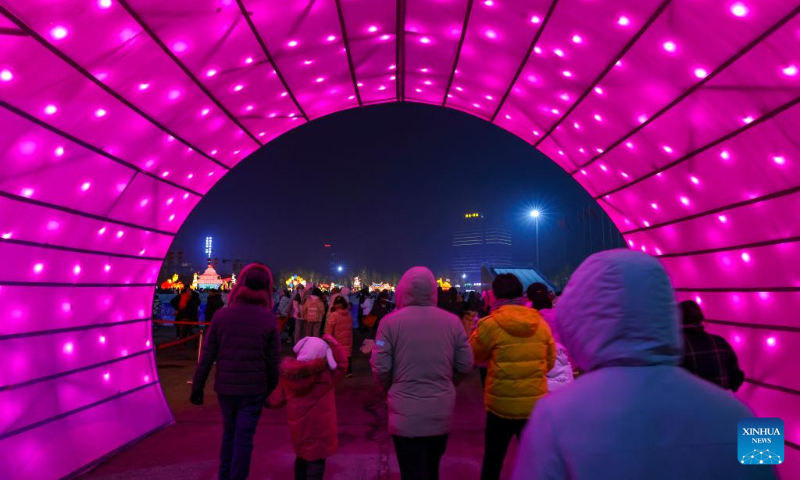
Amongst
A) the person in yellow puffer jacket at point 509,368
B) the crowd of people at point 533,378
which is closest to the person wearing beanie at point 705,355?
the crowd of people at point 533,378

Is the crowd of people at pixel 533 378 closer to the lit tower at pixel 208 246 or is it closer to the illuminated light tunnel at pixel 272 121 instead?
the illuminated light tunnel at pixel 272 121

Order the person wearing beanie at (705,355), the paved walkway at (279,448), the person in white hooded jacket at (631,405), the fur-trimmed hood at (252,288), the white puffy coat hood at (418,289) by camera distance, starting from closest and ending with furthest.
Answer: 1. the person in white hooded jacket at (631,405)
2. the white puffy coat hood at (418,289)
3. the person wearing beanie at (705,355)
4. the fur-trimmed hood at (252,288)
5. the paved walkway at (279,448)

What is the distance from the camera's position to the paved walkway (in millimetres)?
5367

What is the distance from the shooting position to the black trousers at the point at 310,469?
14.0 feet

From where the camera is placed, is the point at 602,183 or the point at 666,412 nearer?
the point at 666,412

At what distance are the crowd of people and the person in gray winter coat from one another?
0.4 inches

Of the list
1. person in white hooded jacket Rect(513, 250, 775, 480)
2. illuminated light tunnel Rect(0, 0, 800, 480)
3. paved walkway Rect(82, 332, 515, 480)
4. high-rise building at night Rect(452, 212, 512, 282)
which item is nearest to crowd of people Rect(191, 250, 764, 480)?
person in white hooded jacket Rect(513, 250, 775, 480)

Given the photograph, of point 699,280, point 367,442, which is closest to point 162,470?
point 367,442

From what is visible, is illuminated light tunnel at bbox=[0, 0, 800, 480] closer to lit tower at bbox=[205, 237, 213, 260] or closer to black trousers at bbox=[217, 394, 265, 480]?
black trousers at bbox=[217, 394, 265, 480]

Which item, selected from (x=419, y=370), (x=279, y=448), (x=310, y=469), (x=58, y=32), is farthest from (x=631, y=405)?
(x=279, y=448)

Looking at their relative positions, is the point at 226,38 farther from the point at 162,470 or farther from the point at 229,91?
the point at 162,470

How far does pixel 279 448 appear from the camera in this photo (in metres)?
6.18

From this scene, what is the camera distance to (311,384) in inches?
168

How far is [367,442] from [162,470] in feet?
7.79
